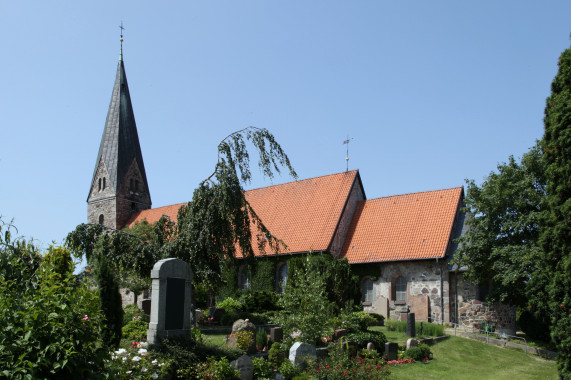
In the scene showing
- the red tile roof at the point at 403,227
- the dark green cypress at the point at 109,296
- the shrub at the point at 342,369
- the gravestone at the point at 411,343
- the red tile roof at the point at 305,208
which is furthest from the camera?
the red tile roof at the point at 305,208

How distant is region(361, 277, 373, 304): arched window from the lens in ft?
75.6

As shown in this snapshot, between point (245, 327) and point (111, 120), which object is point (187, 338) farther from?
point (111, 120)

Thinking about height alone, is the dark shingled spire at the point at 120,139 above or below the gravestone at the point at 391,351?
above

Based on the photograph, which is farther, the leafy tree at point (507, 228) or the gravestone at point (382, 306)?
the gravestone at point (382, 306)

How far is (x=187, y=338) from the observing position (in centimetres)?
1143

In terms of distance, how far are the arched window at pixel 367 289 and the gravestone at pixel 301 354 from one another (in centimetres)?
1112

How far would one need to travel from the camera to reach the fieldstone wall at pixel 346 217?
24.5m

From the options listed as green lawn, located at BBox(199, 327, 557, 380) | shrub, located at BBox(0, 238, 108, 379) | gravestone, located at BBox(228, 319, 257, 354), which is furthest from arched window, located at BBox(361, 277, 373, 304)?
shrub, located at BBox(0, 238, 108, 379)

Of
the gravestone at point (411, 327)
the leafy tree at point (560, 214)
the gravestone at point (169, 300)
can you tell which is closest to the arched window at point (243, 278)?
the gravestone at point (411, 327)

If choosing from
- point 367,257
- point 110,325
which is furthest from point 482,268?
point 110,325

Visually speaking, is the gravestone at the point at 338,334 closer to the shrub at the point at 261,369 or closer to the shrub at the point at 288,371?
the shrub at the point at 288,371

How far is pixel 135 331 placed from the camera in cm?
1273

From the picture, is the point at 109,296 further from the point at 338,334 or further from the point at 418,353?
the point at 418,353

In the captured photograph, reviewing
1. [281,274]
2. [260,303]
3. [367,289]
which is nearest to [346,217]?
[367,289]
